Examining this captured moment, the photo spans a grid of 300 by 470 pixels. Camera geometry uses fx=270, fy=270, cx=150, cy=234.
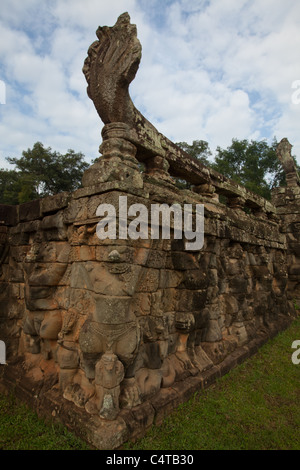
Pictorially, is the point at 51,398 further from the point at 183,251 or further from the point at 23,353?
the point at 183,251

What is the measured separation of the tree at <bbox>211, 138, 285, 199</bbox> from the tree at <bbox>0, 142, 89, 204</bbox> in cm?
→ 1259

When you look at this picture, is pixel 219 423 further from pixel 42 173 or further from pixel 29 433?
pixel 42 173

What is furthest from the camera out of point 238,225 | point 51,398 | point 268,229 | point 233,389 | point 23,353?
point 268,229

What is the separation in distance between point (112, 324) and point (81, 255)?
91 centimetres

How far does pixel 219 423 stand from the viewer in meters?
3.09

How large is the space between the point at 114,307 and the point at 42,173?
23.1 m

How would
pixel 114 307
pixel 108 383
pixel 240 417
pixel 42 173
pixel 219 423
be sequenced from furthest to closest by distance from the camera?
pixel 42 173, pixel 240 417, pixel 219 423, pixel 114 307, pixel 108 383

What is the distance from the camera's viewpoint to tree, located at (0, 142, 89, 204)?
73.8ft

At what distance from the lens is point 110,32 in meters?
3.27

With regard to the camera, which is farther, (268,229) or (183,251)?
(268,229)

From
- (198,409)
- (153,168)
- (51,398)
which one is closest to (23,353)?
(51,398)

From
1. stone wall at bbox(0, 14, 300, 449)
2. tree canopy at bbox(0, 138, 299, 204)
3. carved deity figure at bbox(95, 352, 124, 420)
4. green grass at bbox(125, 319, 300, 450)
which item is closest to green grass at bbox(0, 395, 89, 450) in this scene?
stone wall at bbox(0, 14, 300, 449)

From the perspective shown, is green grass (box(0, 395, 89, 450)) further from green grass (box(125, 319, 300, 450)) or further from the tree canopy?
the tree canopy

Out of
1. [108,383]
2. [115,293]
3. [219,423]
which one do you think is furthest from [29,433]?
[219,423]
